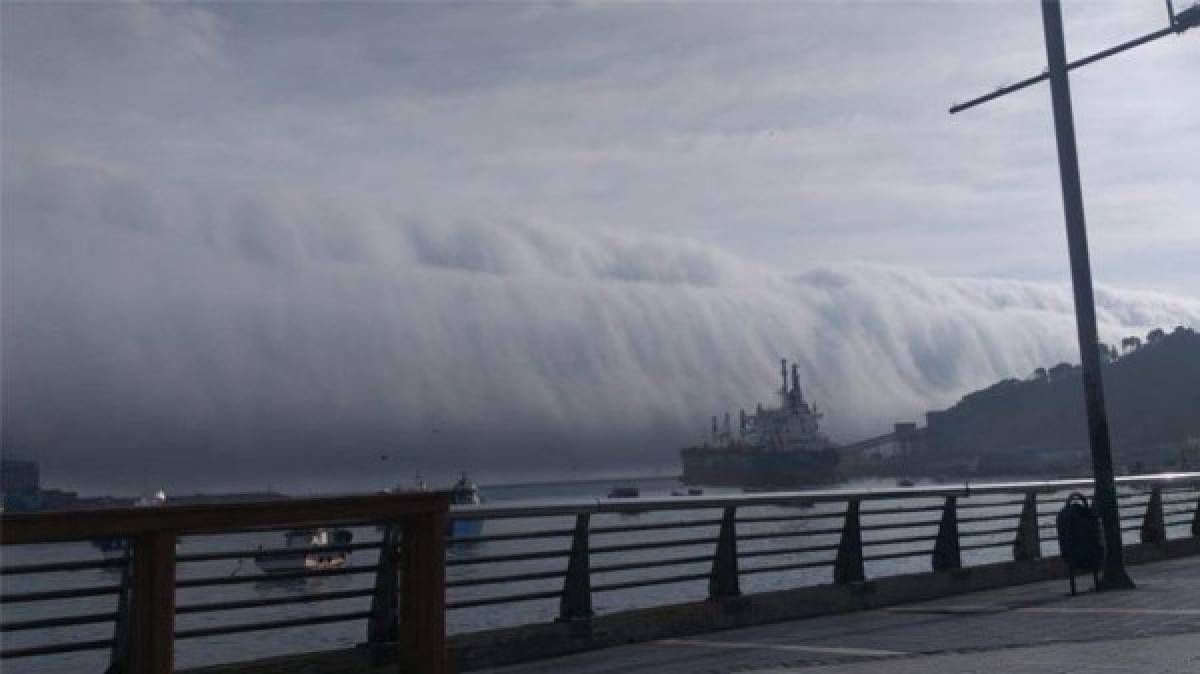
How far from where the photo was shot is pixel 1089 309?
16688 millimetres

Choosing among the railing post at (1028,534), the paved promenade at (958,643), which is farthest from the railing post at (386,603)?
the railing post at (1028,534)

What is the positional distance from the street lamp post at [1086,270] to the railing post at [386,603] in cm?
989

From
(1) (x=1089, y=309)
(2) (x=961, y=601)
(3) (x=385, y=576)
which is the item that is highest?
(1) (x=1089, y=309)

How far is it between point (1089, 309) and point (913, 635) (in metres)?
6.51

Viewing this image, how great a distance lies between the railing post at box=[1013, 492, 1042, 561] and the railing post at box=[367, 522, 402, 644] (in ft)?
36.9

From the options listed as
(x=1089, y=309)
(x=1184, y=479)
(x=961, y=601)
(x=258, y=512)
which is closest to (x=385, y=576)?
(x=258, y=512)

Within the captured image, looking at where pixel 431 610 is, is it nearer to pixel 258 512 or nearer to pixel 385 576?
pixel 385 576

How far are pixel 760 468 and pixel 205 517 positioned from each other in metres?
105

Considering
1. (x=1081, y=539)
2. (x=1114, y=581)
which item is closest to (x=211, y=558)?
(x=1081, y=539)

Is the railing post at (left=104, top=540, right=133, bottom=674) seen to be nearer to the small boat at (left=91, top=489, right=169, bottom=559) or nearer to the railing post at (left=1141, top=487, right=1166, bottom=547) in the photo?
the small boat at (left=91, top=489, right=169, bottom=559)

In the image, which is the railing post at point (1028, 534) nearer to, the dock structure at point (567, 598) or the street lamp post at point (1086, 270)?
the dock structure at point (567, 598)

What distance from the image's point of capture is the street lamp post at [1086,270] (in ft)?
53.3

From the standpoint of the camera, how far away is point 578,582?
1196 centimetres

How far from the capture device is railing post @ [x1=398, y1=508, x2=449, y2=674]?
9594 mm
